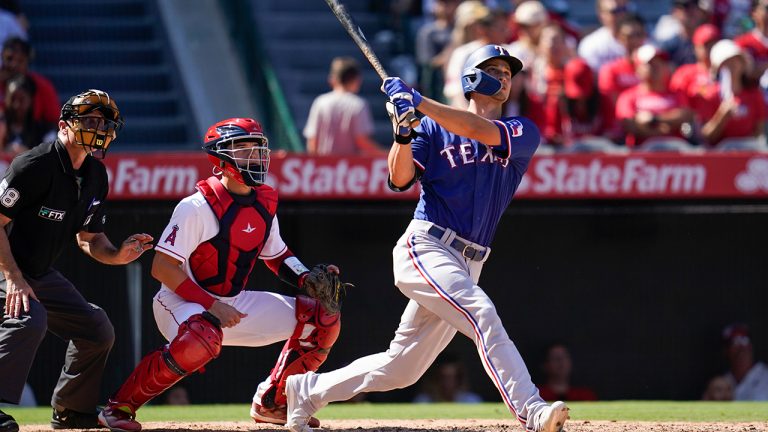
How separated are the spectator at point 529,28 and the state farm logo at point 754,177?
6.80 feet

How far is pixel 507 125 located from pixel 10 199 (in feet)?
6.90

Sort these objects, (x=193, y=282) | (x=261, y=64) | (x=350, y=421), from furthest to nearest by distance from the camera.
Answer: (x=261, y=64) < (x=350, y=421) < (x=193, y=282)

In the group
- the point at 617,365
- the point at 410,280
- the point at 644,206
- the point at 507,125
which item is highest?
the point at 507,125

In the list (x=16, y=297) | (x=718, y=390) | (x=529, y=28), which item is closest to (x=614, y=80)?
(x=529, y=28)

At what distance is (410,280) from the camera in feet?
16.9

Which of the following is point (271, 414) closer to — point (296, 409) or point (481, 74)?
point (296, 409)

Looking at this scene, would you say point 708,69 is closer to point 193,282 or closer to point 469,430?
point 469,430

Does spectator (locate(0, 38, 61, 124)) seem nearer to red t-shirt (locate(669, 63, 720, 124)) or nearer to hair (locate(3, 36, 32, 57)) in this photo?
hair (locate(3, 36, 32, 57))

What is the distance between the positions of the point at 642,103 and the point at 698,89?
2.05ft

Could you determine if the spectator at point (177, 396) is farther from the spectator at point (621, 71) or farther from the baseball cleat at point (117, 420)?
the spectator at point (621, 71)

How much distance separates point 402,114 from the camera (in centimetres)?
497

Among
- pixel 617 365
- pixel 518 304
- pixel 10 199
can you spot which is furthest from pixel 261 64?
pixel 10 199

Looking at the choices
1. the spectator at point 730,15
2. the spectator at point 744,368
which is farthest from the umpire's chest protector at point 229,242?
the spectator at point 730,15

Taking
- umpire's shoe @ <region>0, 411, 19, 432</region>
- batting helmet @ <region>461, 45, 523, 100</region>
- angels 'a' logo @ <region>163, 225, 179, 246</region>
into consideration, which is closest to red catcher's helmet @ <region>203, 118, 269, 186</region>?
angels 'a' logo @ <region>163, 225, 179, 246</region>
